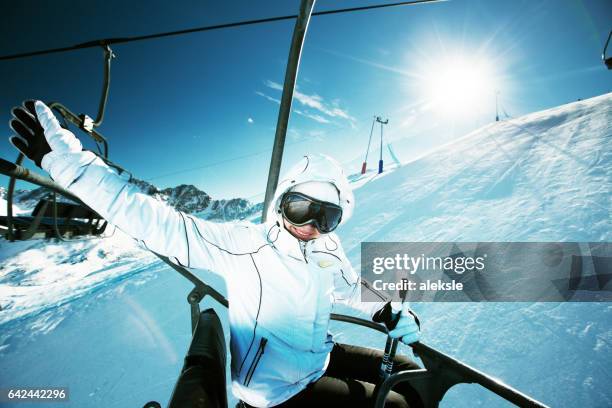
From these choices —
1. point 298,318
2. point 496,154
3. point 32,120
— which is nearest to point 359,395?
point 298,318

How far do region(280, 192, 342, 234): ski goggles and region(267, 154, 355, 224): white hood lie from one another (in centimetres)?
11

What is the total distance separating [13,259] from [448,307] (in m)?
194

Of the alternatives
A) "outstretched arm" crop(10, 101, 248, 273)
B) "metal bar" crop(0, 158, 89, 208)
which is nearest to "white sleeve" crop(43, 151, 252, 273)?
"outstretched arm" crop(10, 101, 248, 273)

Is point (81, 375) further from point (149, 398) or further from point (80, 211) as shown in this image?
point (80, 211)

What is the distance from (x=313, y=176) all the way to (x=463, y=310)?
400 centimetres

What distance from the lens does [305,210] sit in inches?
77.8

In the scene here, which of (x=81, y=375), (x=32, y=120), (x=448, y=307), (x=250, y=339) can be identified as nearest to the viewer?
(x=32, y=120)

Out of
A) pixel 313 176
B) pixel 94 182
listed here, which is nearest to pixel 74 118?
pixel 94 182

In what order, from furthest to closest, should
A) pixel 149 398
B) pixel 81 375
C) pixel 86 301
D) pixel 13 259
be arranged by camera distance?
pixel 13 259, pixel 86 301, pixel 81 375, pixel 149 398

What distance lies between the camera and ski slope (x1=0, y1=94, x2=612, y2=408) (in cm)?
330

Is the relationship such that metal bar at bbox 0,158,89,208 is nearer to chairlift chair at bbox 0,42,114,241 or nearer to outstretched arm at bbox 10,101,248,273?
outstretched arm at bbox 10,101,248,273

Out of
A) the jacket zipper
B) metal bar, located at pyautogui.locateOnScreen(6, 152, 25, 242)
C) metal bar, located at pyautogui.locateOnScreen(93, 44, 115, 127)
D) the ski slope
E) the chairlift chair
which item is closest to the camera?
metal bar, located at pyautogui.locateOnScreen(6, 152, 25, 242)

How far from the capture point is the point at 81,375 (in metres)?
5.06

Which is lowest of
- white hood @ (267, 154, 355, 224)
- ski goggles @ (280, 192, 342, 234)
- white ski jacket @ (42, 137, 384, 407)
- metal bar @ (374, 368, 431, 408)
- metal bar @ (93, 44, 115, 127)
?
metal bar @ (374, 368, 431, 408)
